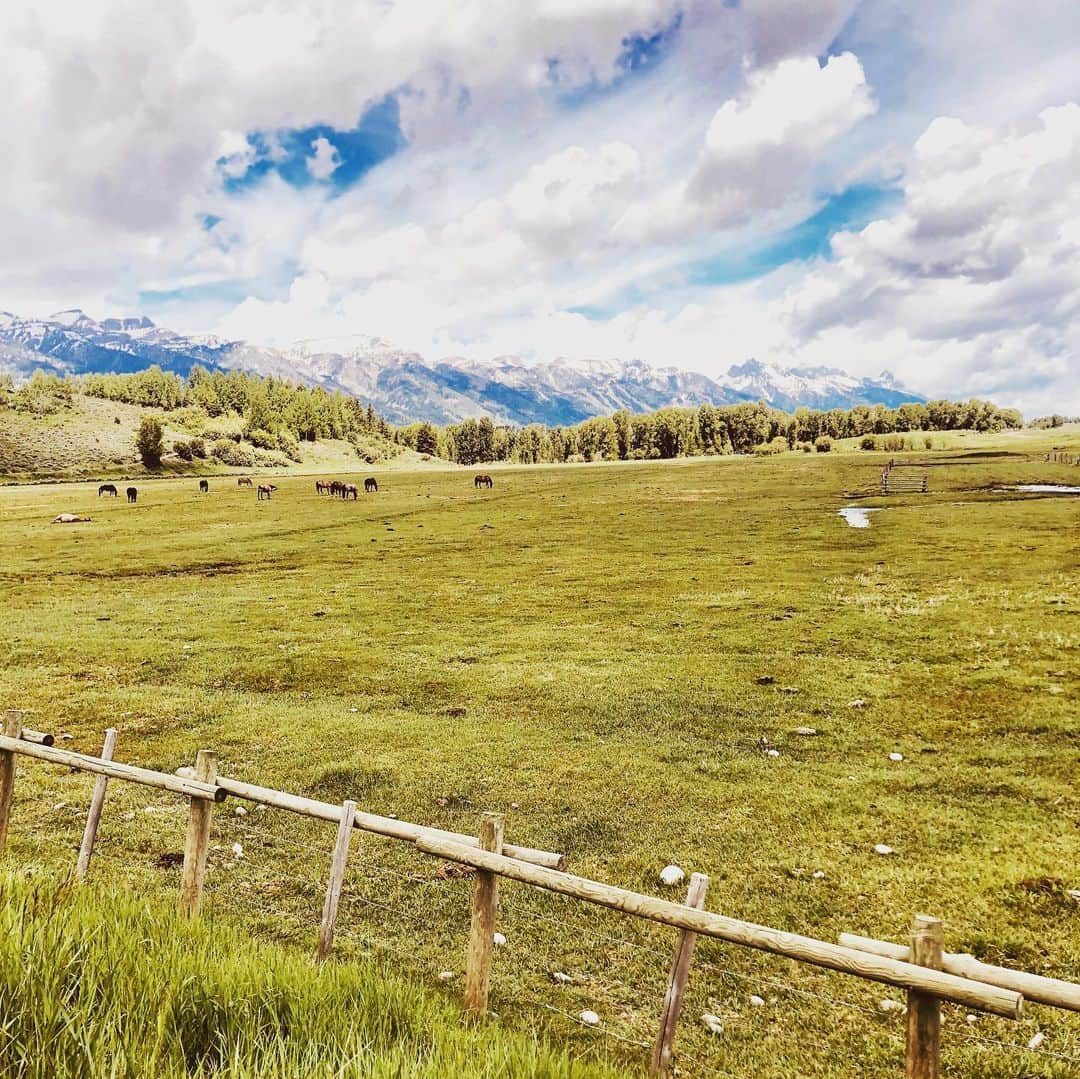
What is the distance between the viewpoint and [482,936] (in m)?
6.83

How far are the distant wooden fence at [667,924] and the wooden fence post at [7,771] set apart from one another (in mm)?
295

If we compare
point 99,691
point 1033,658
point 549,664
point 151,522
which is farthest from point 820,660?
point 151,522

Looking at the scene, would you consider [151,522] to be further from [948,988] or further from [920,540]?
[948,988]

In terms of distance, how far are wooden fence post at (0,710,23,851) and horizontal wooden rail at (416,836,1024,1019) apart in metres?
7.15

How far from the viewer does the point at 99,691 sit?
69.3 ft

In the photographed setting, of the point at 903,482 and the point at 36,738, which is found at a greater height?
the point at 903,482

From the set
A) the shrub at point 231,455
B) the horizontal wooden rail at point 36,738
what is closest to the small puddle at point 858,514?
the horizontal wooden rail at point 36,738

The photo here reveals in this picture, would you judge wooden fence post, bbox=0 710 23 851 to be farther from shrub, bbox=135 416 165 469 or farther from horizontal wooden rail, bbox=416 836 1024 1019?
shrub, bbox=135 416 165 469

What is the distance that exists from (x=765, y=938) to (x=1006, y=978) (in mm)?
1637

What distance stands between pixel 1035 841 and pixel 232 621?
97.7 ft

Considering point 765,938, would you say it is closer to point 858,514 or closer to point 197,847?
point 197,847

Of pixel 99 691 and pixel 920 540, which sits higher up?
pixel 920 540

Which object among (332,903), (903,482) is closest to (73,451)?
(903,482)

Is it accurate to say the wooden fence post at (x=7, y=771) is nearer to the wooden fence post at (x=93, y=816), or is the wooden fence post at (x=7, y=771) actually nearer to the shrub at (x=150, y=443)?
the wooden fence post at (x=93, y=816)
